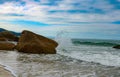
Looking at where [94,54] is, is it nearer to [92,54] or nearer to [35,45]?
[92,54]

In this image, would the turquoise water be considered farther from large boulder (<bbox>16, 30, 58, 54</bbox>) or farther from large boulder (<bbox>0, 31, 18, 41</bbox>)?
large boulder (<bbox>0, 31, 18, 41</bbox>)

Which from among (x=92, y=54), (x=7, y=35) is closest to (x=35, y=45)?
(x=92, y=54)

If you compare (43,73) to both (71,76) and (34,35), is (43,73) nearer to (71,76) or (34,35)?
(71,76)

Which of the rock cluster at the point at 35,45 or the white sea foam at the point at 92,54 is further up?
the rock cluster at the point at 35,45

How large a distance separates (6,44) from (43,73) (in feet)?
41.4

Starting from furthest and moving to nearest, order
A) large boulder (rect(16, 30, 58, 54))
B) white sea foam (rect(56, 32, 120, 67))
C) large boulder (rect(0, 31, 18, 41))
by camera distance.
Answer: large boulder (rect(0, 31, 18, 41)), large boulder (rect(16, 30, 58, 54)), white sea foam (rect(56, 32, 120, 67))

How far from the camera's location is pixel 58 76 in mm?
9141

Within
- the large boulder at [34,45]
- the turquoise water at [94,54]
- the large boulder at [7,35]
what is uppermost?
the large boulder at [7,35]

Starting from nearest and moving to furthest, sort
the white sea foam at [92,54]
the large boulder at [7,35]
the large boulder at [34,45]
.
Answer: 1. the white sea foam at [92,54]
2. the large boulder at [34,45]
3. the large boulder at [7,35]

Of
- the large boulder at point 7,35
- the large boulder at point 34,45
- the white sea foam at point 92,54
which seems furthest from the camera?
the large boulder at point 7,35

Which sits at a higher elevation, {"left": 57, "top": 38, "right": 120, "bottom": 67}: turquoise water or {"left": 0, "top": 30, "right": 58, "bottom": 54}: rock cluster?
{"left": 0, "top": 30, "right": 58, "bottom": 54}: rock cluster

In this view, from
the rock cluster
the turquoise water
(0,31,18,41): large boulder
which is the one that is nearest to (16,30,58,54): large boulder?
the rock cluster

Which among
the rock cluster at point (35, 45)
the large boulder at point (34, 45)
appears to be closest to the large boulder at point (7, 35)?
the rock cluster at point (35, 45)

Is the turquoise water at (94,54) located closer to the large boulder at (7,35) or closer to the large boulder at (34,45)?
the large boulder at (34,45)
